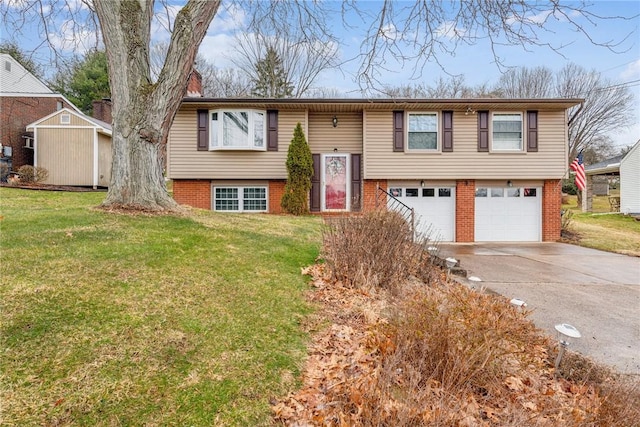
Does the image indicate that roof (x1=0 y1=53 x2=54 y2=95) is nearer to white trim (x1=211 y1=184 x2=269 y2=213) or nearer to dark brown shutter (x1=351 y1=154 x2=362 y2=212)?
white trim (x1=211 y1=184 x2=269 y2=213)

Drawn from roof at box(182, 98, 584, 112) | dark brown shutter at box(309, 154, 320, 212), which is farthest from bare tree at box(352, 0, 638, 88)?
dark brown shutter at box(309, 154, 320, 212)

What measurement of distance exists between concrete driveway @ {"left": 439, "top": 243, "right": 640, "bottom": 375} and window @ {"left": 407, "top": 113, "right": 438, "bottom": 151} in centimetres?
407

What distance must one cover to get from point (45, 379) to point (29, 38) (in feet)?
31.2

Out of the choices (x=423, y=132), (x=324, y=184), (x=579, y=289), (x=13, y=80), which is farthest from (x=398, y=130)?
(x=13, y=80)

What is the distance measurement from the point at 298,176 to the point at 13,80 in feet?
54.3

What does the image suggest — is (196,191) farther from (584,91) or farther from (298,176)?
(584,91)

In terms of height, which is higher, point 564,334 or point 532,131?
point 532,131

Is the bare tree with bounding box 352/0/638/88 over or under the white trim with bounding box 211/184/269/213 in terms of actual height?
over

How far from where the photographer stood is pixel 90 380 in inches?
77.4

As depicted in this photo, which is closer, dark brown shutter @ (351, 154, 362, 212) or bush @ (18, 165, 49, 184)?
dark brown shutter @ (351, 154, 362, 212)

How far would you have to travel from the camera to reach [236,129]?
11.7m

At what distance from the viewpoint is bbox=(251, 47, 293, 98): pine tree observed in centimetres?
1978

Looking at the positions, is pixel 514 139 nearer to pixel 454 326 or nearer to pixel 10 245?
pixel 454 326

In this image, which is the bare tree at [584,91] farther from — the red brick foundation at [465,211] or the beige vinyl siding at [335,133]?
the beige vinyl siding at [335,133]
